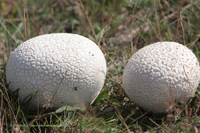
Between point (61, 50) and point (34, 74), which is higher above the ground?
point (61, 50)

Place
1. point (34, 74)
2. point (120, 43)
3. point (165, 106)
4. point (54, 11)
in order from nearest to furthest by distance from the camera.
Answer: point (34, 74) < point (165, 106) < point (120, 43) < point (54, 11)

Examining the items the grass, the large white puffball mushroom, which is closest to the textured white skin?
the grass

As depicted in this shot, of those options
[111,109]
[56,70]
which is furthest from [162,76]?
[56,70]

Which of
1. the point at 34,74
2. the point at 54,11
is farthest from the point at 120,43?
the point at 34,74

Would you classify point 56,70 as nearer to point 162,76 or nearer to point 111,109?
point 111,109

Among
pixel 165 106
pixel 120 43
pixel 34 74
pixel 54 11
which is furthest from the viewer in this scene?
pixel 54 11

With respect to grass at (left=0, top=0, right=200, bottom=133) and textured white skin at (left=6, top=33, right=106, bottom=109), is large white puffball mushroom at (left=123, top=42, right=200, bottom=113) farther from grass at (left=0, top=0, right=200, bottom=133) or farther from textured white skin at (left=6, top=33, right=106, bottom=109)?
textured white skin at (left=6, top=33, right=106, bottom=109)

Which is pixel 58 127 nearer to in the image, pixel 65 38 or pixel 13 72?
pixel 13 72
